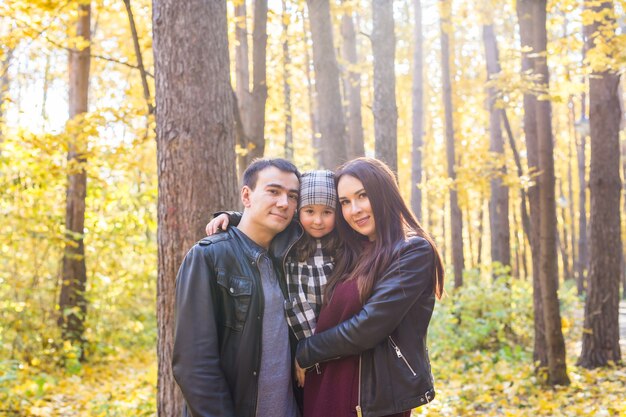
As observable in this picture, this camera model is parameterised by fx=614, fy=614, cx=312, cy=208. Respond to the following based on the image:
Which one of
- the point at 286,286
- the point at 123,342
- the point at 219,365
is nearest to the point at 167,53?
the point at 286,286

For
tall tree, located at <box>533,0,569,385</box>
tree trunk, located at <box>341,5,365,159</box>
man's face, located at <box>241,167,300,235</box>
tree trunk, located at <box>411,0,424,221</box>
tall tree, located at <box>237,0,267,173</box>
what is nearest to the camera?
man's face, located at <box>241,167,300,235</box>

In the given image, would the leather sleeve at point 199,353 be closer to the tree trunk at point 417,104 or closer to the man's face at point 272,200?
the man's face at point 272,200

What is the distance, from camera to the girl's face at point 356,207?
10.8 feet

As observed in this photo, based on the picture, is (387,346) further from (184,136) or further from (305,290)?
(184,136)

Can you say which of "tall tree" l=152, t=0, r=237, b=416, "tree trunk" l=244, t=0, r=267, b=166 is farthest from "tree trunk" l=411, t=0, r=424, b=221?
"tall tree" l=152, t=0, r=237, b=416

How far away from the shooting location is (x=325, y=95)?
338 inches

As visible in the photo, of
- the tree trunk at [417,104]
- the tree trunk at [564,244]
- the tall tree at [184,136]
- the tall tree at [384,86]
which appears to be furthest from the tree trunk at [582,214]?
the tall tree at [184,136]

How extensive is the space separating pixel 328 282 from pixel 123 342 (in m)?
11.2

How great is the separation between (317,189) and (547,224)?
4984 mm

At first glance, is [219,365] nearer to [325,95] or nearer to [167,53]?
[167,53]

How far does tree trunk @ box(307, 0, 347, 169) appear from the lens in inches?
335

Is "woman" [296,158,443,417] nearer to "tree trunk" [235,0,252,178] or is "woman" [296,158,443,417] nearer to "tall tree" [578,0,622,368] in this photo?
"tree trunk" [235,0,252,178]

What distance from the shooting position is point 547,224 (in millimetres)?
7453

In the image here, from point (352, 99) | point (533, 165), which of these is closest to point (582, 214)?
point (352, 99)
